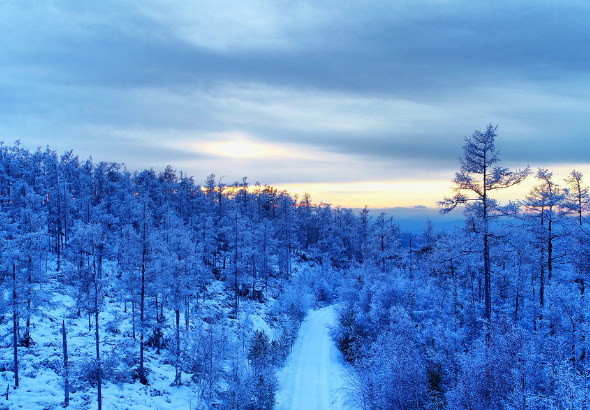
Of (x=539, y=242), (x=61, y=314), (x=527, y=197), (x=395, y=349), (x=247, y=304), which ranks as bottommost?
(x=247, y=304)

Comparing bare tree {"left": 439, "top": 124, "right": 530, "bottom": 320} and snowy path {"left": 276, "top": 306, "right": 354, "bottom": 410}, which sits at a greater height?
bare tree {"left": 439, "top": 124, "right": 530, "bottom": 320}

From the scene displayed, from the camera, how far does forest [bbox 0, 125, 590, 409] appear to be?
16.8m

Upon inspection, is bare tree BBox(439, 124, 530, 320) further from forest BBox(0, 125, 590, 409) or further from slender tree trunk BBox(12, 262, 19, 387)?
slender tree trunk BBox(12, 262, 19, 387)

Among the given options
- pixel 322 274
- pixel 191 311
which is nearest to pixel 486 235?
pixel 191 311

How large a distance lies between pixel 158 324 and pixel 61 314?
38.3 feet

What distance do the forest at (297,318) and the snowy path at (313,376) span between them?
1.61m

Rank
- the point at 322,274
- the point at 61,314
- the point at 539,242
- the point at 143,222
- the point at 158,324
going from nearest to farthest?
the point at 539,242, the point at 143,222, the point at 158,324, the point at 61,314, the point at 322,274

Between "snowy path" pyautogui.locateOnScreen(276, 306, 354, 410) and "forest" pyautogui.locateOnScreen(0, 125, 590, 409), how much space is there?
1610 millimetres

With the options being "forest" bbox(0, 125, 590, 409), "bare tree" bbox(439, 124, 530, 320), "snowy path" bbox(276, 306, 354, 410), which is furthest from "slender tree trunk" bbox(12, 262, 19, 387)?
"bare tree" bbox(439, 124, 530, 320)

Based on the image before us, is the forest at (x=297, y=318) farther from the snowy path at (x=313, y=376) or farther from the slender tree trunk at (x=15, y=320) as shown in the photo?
the snowy path at (x=313, y=376)

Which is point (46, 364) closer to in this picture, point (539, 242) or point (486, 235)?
point (486, 235)

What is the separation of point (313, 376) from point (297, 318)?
17.1 metres

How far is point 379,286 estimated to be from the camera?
40.8 metres

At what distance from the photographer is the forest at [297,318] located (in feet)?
55.3
